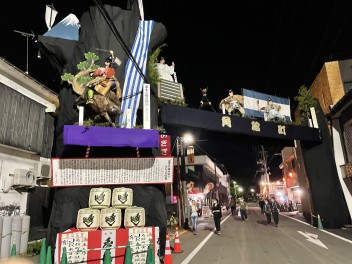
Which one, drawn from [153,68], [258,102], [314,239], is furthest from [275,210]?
[153,68]

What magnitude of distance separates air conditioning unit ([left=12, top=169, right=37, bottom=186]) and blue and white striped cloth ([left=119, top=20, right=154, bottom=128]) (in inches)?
181

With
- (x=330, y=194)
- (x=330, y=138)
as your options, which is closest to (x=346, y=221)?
(x=330, y=194)

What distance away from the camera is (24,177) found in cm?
1162

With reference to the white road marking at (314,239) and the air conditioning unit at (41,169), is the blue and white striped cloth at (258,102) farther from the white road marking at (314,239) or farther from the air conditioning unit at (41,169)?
the air conditioning unit at (41,169)

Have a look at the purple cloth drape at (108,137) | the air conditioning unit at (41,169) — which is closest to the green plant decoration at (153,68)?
the purple cloth drape at (108,137)

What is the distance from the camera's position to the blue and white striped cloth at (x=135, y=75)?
1134 centimetres

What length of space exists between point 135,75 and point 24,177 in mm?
6141

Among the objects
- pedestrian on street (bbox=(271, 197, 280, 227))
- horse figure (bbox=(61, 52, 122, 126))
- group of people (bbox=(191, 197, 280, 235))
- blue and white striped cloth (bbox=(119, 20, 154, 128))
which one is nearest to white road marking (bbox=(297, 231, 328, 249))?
group of people (bbox=(191, 197, 280, 235))

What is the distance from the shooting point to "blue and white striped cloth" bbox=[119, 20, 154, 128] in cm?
1134

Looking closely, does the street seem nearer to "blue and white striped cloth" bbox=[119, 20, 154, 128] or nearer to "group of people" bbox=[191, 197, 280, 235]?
"group of people" bbox=[191, 197, 280, 235]

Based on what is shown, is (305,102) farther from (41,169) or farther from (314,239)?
(41,169)

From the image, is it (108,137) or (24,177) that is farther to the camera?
(24,177)

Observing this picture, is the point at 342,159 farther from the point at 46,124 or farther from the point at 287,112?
the point at 46,124

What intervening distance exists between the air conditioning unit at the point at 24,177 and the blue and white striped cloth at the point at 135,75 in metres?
4.60
